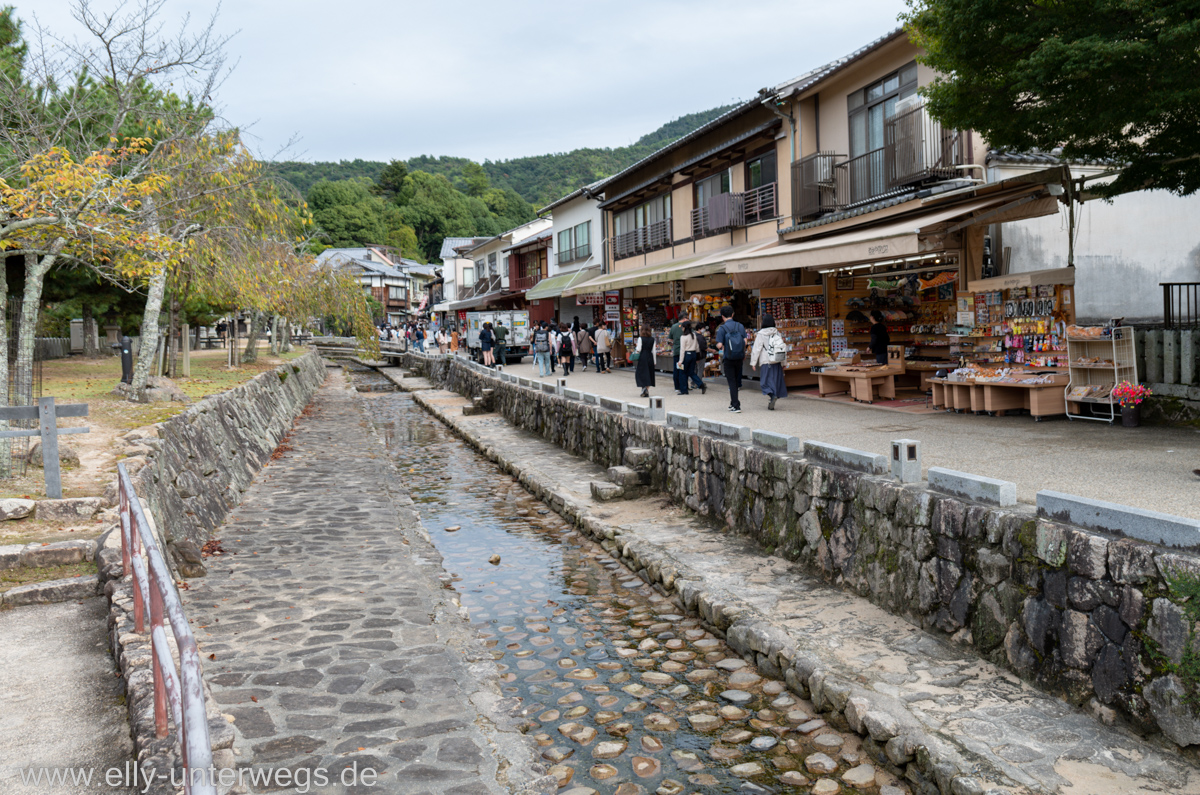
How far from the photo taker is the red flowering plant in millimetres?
9453

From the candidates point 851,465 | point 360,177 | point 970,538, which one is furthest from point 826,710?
point 360,177

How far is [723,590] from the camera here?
7227 millimetres

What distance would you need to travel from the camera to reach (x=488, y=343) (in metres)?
32.5

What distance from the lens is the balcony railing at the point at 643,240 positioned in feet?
82.3

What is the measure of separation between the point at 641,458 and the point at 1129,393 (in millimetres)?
6059

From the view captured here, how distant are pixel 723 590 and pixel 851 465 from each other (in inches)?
63.0

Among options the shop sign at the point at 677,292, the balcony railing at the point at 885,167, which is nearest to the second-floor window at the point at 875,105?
the balcony railing at the point at 885,167

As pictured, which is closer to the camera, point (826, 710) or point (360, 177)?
point (826, 710)

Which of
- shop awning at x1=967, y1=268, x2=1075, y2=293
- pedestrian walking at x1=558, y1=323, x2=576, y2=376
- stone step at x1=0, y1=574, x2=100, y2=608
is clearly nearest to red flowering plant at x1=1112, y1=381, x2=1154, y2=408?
shop awning at x1=967, y1=268, x2=1075, y2=293

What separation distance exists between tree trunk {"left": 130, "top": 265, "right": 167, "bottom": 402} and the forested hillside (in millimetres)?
52785

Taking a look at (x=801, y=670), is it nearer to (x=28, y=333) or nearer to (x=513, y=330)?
(x=28, y=333)

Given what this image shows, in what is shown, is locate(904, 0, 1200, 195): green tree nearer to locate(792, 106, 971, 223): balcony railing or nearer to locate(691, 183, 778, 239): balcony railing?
locate(792, 106, 971, 223): balcony railing

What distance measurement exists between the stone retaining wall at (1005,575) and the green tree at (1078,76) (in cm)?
415

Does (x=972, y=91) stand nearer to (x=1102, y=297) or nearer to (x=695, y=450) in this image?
(x=695, y=450)
